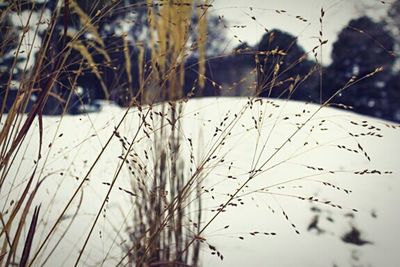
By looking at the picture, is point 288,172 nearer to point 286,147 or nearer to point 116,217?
point 286,147

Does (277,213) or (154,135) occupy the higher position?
(154,135)

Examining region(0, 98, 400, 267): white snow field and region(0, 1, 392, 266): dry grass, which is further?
region(0, 98, 400, 267): white snow field

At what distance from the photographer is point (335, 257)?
1349mm

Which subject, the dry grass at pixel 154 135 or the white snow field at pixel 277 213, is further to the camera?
the white snow field at pixel 277 213

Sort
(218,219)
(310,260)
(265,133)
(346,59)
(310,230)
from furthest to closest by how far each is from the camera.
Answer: (346,59), (265,133), (218,219), (310,230), (310,260)

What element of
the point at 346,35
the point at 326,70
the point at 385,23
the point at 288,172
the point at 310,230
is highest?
the point at 385,23

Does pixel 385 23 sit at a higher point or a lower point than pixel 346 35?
higher

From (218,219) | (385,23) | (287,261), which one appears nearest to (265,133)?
(218,219)

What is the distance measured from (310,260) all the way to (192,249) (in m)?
0.45

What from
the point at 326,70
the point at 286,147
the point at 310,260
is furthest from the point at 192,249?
the point at 326,70

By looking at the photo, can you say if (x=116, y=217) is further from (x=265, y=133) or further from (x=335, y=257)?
(x=265, y=133)

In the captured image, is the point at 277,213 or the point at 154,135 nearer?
the point at 154,135

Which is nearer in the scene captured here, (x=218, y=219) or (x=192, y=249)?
(x=192, y=249)

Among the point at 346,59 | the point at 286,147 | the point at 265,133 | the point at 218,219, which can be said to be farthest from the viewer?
the point at 346,59
